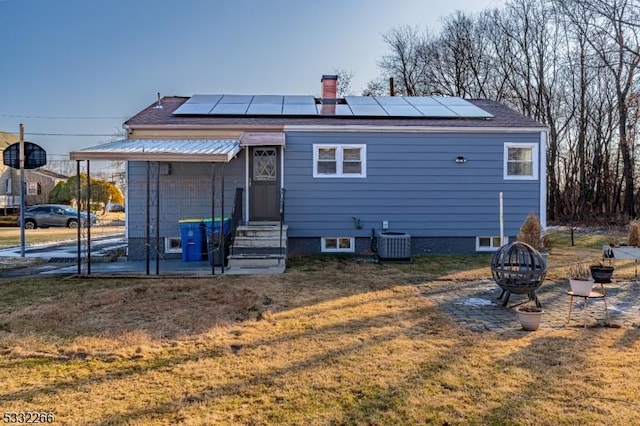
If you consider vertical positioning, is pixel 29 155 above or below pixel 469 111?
below

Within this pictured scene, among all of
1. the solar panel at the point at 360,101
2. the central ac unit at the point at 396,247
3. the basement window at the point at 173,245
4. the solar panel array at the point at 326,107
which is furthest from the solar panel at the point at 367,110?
the basement window at the point at 173,245

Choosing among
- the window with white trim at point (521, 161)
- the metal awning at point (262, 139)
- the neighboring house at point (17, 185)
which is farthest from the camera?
the neighboring house at point (17, 185)

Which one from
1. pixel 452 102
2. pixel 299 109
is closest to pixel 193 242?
pixel 299 109

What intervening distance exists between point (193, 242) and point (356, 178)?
4.16 metres

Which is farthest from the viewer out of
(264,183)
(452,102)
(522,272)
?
(452,102)

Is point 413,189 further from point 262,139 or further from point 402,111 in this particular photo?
point 262,139

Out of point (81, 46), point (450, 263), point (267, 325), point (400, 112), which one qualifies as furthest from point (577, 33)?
point (267, 325)

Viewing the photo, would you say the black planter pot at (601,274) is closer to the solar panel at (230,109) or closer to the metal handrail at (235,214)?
the metal handrail at (235,214)

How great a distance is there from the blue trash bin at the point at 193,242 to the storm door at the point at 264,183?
4.26 feet

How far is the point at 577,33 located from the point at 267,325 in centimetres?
2544

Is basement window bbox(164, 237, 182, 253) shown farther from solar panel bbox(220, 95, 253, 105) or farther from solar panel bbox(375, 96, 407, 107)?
solar panel bbox(375, 96, 407, 107)

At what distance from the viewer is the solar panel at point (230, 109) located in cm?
1202

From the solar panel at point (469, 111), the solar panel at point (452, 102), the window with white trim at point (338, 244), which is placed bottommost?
the window with white trim at point (338, 244)

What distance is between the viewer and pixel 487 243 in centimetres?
1191
